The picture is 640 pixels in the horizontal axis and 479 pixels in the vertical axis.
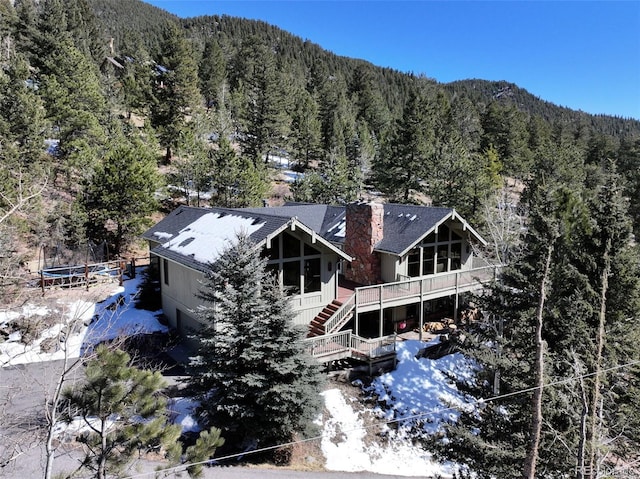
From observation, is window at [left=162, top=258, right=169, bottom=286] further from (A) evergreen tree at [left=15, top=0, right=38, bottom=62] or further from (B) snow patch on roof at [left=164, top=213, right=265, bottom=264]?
(A) evergreen tree at [left=15, top=0, right=38, bottom=62]

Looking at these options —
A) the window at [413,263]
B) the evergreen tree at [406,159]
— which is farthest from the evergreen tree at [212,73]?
the window at [413,263]

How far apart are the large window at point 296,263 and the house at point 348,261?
4 centimetres

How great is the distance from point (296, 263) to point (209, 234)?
393 centimetres

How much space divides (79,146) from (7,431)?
2246 cm

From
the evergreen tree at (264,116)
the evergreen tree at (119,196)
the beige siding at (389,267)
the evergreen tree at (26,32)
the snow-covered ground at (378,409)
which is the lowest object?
the snow-covered ground at (378,409)

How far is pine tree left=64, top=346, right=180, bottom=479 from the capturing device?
20.4ft

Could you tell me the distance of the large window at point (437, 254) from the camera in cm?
1986

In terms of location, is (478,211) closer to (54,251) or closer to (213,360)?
(213,360)

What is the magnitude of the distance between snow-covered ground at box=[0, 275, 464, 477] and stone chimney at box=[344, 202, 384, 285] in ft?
12.4

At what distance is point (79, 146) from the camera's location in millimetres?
27562

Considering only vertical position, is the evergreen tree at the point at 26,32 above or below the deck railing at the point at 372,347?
above

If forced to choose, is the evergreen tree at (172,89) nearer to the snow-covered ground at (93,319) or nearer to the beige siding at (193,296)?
the snow-covered ground at (93,319)

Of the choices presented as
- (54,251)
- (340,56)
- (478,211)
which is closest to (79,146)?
(54,251)

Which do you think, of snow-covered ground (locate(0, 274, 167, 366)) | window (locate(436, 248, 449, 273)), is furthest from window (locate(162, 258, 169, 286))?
window (locate(436, 248, 449, 273))
